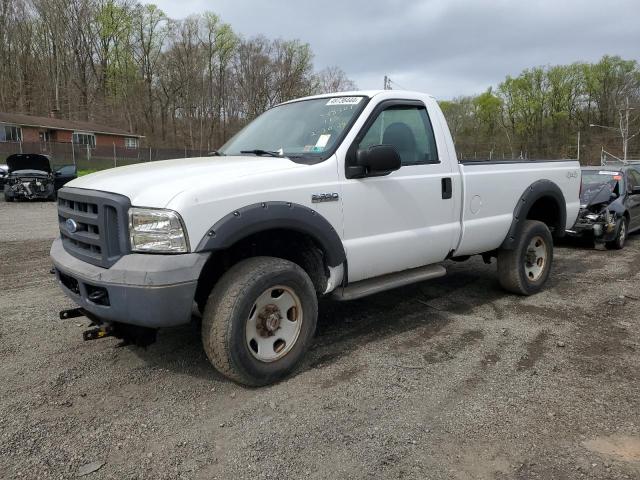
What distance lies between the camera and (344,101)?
14.2 feet

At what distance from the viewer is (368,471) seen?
103 inches

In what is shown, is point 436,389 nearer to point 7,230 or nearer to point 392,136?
point 392,136

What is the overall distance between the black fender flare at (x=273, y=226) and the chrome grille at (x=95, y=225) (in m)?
0.50

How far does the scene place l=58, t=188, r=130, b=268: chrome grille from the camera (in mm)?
3111

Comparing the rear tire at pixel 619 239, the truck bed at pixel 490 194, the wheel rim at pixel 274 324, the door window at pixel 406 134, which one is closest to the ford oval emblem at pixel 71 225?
the wheel rim at pixel 274 324

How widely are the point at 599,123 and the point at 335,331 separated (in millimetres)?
79994

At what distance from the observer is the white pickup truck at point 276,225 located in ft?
10.0

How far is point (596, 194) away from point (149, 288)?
30.8 feet

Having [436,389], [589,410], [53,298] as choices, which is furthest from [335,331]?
[53,298]

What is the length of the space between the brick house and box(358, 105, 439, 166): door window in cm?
3684

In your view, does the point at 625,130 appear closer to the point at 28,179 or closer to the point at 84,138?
the point at 84,138

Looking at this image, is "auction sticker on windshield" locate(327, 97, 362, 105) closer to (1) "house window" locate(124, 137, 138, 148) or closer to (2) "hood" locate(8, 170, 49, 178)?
(2) "hood" locate(8, 170, 49, 178)

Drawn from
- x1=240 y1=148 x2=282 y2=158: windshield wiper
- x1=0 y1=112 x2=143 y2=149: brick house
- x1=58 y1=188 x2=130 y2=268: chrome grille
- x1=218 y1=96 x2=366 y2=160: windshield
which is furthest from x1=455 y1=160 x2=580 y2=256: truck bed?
x1=0 y1=112 x2=143 y2=149: brick house

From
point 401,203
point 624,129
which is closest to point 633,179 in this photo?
point 401,203
